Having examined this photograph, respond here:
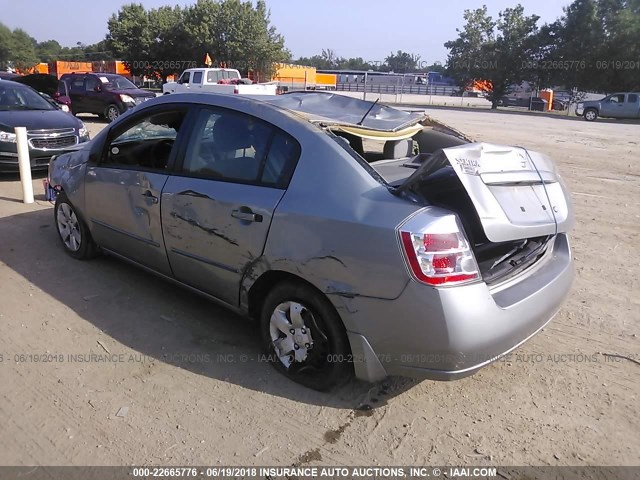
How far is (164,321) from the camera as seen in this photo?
3.92 meters

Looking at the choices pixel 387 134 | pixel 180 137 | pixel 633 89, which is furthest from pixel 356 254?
pixel 633 89

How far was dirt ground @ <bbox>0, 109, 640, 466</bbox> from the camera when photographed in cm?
265

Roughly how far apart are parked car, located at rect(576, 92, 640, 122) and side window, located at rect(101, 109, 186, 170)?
102ft

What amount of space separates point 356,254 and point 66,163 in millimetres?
3582

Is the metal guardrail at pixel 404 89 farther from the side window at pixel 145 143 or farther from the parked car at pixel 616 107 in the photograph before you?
the side window at pixel 145 143

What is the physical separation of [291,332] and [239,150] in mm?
1240

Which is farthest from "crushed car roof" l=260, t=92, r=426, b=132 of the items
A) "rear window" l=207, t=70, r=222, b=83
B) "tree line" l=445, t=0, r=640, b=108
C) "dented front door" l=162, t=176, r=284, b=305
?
"tree line" l=445, t=0, r=640, b=108

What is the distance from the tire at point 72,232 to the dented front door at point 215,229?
1.48m

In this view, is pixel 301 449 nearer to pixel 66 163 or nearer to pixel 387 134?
pixel 387 134

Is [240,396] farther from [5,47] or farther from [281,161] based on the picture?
[5,47]

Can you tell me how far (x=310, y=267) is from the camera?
2.85 m

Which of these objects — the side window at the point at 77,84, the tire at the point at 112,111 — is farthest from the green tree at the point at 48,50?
the tire at the point at 112,111

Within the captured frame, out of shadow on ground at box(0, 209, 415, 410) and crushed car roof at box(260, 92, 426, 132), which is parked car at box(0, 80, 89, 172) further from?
crushed car roof at box(260, 92, 426, 132)

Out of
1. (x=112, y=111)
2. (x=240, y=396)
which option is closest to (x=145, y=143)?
(x=240, y=396)
